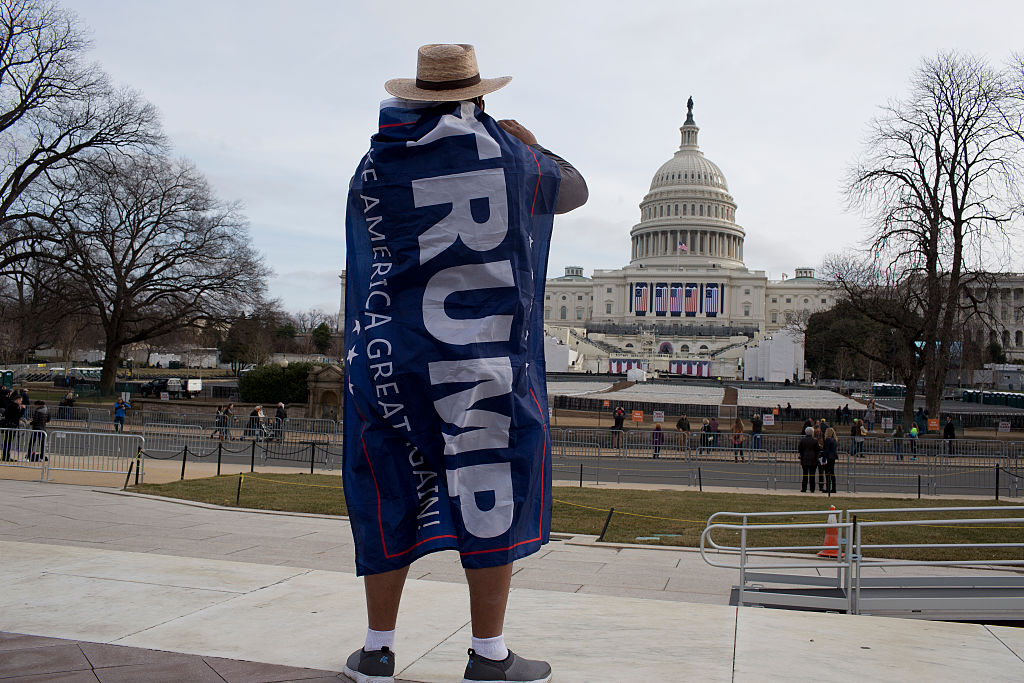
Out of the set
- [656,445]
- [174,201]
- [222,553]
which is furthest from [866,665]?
[174,201]

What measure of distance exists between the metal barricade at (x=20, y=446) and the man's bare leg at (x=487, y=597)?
14.6 meters

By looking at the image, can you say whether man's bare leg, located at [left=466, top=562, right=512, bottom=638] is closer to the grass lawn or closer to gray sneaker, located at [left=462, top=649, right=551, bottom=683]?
gray sneaker, located at [left=462, top=649, right=551, bottom=683]

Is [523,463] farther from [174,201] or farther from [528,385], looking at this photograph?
[174,201]

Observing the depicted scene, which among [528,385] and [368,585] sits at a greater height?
[528,385]

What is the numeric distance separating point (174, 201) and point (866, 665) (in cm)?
3693

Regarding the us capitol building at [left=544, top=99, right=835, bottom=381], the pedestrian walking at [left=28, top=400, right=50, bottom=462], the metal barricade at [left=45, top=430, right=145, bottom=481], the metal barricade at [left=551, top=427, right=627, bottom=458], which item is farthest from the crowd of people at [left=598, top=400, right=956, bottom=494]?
the us capitol building at [left=544, top=99, right=835, bottom=381]

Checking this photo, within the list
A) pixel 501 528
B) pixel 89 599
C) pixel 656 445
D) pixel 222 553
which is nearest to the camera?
pixel 501 528

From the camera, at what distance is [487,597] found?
2600 millimetres

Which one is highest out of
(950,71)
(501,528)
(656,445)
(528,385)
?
(950,71)

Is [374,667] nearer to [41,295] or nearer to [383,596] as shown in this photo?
[383,596]

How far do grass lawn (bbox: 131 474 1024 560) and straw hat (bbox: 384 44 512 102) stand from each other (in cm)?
690

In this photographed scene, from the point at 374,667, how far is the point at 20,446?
1569 centimetres

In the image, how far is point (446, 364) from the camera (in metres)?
2.56

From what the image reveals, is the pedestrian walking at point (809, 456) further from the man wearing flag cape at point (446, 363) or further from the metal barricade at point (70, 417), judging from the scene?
the metal barricade at point (70, 417)
